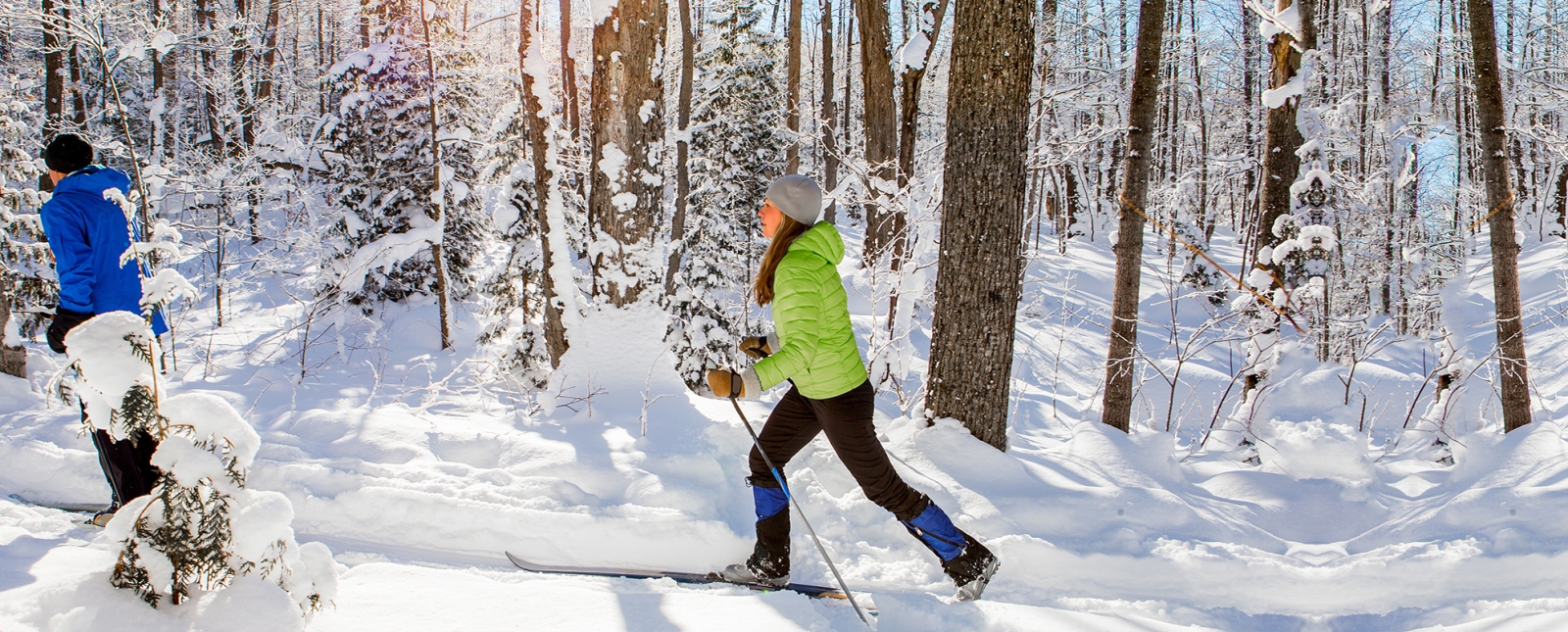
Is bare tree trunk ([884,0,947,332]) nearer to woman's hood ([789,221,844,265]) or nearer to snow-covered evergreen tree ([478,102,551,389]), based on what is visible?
woman's hood ([789,221,844,265])

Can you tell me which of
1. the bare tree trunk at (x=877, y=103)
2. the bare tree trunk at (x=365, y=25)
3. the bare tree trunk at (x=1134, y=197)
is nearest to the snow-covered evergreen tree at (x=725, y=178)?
the bare tree trunk at (x=877, y=103)

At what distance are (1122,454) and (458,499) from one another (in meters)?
4.29

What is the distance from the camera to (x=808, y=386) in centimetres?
349

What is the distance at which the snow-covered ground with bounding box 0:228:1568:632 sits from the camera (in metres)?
3.24

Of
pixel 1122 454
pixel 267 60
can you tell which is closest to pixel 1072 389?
pixel 1122 454

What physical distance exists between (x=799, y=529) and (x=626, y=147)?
14.8 feet

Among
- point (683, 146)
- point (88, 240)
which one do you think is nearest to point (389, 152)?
point (683, 146)

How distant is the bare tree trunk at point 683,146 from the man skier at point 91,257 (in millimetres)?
9532

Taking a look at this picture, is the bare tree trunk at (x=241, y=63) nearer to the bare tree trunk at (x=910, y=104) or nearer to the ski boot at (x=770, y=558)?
the bare tree trunk at (x=910, y=104)

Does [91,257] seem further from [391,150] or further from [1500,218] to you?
[391,150]

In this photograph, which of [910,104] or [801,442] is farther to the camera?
[910,104]

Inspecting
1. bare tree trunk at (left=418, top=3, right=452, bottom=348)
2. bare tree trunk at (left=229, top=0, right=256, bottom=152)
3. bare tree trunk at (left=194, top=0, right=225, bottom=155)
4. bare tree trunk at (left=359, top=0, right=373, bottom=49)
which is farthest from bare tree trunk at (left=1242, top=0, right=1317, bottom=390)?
bare tree trunk at (left=229, top=0, right=256, bottom=152)

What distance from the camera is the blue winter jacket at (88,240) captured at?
12.0 feet

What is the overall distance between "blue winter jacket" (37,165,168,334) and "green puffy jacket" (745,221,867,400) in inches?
122
